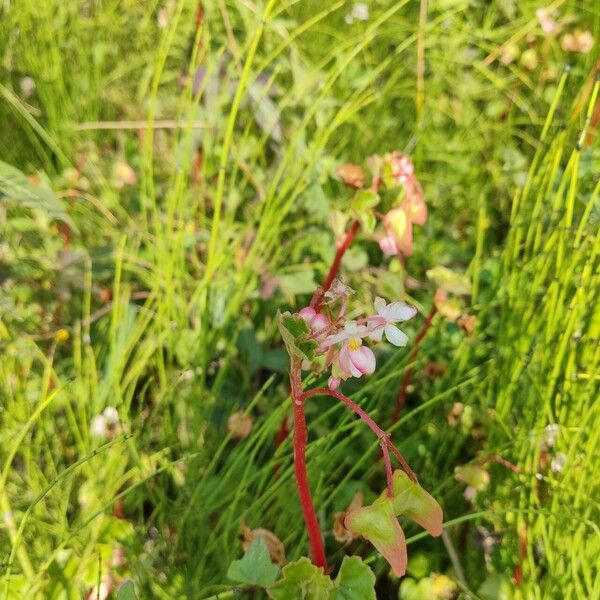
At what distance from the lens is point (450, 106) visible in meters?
1.48

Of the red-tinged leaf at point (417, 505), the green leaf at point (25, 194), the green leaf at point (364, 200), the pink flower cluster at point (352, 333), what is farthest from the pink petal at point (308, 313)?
the green leaf at point (25, 194)

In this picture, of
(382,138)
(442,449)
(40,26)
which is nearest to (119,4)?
(40,26)

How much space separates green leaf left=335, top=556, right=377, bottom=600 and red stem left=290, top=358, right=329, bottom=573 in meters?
0.05

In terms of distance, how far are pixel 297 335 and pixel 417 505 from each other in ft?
0.49

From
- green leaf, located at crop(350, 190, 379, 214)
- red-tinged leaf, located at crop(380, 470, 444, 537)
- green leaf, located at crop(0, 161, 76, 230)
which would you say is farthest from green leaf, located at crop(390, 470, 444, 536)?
green leaf, located at crop(0, 161, 76, 230)

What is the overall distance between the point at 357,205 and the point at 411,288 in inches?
16.5

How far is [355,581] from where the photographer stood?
52 centimetres

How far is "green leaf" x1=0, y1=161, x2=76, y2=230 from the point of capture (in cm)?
79

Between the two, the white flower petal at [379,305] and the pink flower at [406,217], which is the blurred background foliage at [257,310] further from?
the white flower petal at [379,305]

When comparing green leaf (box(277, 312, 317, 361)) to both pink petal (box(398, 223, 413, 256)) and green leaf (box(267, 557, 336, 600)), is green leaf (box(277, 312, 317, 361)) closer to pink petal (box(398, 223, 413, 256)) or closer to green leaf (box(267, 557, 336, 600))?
green leaf (box(267, 557, 336, 600))

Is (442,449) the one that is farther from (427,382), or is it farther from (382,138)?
(382,138)

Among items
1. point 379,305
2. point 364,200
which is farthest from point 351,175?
point 379,305

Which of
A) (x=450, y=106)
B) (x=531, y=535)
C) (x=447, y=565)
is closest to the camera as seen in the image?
(x=531, y=535)

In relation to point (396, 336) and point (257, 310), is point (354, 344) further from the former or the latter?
point (257, 310)
